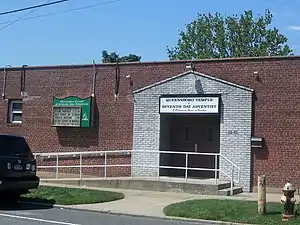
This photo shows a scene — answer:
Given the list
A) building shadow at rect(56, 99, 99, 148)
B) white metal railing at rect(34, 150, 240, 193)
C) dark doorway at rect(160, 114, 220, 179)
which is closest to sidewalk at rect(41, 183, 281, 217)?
white metal railing at rect(34, 150, 240, 193)

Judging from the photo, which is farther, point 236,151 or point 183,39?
point 183,39

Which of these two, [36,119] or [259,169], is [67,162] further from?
[259,169]

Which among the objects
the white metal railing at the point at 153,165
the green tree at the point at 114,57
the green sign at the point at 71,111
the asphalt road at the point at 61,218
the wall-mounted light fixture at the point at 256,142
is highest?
the green tree at the point at 114,57

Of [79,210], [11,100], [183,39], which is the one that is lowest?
[79,210]

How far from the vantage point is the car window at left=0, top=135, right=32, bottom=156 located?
51.9 feet

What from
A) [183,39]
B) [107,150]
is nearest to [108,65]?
[107,150]

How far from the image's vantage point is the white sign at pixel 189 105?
861 inches

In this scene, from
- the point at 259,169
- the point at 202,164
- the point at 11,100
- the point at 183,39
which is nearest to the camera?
the point at 259,169

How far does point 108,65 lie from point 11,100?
5600 millimetres

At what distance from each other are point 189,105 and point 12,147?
8.37 metres

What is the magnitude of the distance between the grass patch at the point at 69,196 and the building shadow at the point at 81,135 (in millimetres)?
5472

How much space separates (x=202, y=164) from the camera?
2322cm

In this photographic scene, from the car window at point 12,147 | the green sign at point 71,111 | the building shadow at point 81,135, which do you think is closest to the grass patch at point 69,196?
the car window at point 12,147

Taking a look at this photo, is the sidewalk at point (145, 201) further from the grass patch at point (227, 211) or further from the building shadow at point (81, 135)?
the building shadow at point (81, 135)
